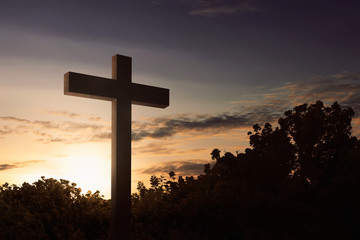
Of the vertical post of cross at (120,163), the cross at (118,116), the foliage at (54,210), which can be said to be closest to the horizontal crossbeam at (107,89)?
the cross at (118,116)

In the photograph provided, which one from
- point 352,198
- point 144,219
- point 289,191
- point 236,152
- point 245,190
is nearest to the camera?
point 144,219

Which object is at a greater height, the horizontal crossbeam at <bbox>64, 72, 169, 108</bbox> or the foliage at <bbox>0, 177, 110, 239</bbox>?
the horizontal crossbeam at <bbox>64, 72, 169, 108</bbox>

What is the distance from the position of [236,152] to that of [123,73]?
64.1 feet

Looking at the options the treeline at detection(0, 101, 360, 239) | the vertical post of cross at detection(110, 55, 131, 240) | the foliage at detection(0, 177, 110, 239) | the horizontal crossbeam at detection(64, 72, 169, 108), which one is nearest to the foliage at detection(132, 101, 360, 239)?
the treeline at detection(0, 101, 360, 239)

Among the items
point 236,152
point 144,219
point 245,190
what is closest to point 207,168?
point 236,152

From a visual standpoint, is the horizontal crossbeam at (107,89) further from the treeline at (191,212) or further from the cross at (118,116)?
the treeline at (191,212)

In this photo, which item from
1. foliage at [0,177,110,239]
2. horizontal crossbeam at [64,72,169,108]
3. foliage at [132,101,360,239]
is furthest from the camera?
foliage at [132,101,360,239]

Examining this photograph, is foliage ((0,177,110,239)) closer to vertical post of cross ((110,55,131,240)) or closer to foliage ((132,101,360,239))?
foliage ((132,101,360,239))

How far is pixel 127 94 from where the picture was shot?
9078 mm

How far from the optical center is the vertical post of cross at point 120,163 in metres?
8.41

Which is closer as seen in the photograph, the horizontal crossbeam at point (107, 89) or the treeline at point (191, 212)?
the horizontal crossbeam at point (107, 89)

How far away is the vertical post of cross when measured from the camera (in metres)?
8.41

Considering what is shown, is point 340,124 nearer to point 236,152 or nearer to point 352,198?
point 236,152

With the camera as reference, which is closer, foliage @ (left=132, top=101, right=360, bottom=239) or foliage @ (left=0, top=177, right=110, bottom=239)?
foliage @ (left=0, top=177, right=110, bottom=239)
